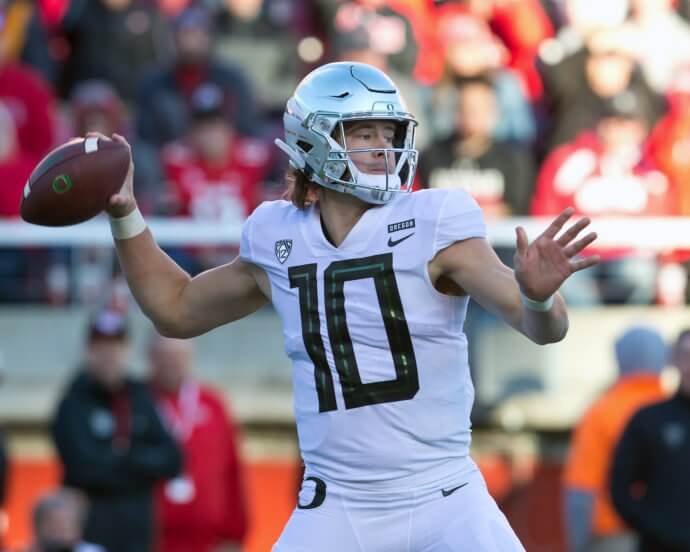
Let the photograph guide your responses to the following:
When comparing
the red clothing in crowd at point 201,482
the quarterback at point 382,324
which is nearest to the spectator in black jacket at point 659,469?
the red clothing in crowd at point 201,482

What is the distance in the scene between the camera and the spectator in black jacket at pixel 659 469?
672 cm

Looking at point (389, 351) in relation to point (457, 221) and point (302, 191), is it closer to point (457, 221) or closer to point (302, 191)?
point (457, 221)

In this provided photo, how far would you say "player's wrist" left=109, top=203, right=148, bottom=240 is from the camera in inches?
178

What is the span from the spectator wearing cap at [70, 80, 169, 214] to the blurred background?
18 mm

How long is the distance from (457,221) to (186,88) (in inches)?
235

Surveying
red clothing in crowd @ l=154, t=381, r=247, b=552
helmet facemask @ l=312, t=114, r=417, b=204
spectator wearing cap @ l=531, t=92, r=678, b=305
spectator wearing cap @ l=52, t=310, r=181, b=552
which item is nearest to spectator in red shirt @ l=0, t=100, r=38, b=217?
spectator wearing cap @ l=52, t=310, r=181, b=552

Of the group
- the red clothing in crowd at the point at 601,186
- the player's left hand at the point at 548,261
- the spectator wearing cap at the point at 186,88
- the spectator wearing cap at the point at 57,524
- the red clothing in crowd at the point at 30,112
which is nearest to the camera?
the player's left hand at the point at 548,261

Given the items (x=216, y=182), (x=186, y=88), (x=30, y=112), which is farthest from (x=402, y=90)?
(x=30, y=112)

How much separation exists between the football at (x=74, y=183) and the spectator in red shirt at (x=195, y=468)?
9.91ft

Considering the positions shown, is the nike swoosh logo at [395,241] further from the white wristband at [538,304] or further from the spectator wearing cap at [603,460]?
the spectator wearing cap at [603,460]

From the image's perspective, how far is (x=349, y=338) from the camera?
13.3 ft

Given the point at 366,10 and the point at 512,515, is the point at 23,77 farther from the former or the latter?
the point at 512,515

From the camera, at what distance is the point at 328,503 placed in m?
4.05

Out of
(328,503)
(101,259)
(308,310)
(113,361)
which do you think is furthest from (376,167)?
(101,259)
